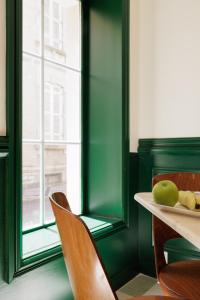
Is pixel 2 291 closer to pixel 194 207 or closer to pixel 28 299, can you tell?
pixel 28 299

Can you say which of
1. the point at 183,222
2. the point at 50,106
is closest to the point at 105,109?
the point at 50,106

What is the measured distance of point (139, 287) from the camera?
6.48ft

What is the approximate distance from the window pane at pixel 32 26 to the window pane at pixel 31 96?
76mm

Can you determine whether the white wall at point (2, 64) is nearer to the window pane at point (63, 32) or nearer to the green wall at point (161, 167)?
the window pane at point (63, 32)

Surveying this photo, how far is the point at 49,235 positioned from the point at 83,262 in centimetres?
130

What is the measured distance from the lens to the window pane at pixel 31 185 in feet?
5.50

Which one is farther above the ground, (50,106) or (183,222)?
(50,106)

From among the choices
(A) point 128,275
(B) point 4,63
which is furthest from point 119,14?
(A) point 128,275

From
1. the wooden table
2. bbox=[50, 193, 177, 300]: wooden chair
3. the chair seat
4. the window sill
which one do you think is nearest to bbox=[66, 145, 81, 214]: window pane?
the window sill

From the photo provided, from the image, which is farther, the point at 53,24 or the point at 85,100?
the point at 85,100

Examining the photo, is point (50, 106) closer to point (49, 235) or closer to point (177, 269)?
point (49, 235)

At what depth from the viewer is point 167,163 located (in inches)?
81.5

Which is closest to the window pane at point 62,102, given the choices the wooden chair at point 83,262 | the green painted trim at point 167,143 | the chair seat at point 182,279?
the green painted trim at point 167,143

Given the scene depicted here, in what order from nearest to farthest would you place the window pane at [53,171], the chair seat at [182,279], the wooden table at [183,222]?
the wooden table at [183,222] → the chair seat at [182,279] → the window pane at [53,171]
